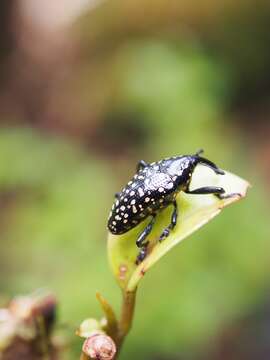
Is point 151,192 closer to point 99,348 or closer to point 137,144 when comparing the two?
point 99,348

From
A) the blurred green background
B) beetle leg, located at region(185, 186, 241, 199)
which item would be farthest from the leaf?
the blurred green background

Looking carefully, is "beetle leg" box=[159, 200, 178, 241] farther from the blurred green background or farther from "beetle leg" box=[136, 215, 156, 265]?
the blurred green background

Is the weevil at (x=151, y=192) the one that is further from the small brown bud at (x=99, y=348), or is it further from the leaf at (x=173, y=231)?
the small brown bud at (x=99, y=348)

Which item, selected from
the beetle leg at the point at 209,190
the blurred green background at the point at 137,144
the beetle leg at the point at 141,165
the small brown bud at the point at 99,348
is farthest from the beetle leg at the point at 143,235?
→ the beetle leg at the point at 141,165

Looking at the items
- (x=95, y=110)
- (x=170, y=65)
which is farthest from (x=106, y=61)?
(x=170, y=65)

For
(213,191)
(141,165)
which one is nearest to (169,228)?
(213,191)
